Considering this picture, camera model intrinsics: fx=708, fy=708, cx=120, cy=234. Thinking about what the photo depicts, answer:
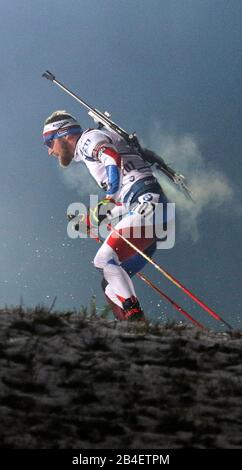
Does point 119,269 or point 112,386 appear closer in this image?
point 112,386

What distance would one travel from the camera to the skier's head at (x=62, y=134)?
1309cm

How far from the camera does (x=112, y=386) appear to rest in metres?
6.42

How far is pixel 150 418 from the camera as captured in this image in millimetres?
5996

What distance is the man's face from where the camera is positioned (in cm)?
1312

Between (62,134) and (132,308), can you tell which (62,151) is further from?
(132,308)

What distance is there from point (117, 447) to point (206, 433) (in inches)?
33.8

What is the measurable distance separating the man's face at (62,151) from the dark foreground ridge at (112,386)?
556cm

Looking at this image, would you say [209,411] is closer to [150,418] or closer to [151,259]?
[150,418]

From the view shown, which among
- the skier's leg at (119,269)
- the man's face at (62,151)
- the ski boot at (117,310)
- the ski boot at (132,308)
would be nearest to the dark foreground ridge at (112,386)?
the ski boot at (132,308)

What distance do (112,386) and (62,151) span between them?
24.5ft

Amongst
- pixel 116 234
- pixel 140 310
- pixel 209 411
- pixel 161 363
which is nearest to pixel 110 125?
pixel 116 234

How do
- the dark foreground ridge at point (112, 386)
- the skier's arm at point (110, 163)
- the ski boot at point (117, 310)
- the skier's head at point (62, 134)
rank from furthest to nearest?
the skier's head at point (62, 134) < the skier's arm at point (110, 163) < the ski boot at point (117, 310) < the dark foreground ridge at point (112, 386)

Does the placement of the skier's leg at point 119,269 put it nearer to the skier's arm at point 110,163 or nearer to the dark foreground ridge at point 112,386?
the skier's arm at point 110,163

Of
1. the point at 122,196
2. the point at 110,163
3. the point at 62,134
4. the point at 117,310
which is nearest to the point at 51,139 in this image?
the point at 62,134
